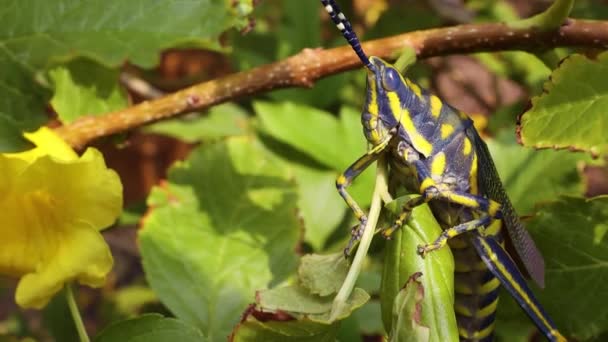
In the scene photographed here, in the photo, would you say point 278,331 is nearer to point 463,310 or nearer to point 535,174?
point 463,310

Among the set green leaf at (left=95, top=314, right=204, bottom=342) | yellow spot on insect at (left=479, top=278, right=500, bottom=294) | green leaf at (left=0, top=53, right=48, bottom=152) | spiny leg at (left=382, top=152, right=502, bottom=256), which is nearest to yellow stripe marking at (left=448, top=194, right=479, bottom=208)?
spiny leg at (left=382, top=152, right=502, bottom=256)

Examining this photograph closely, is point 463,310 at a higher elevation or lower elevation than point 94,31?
lower

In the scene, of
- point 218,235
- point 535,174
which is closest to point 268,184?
point 218,235

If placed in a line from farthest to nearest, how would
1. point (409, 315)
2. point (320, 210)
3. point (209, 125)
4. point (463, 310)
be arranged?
point (209, 125)
point (320, 210)
point (463, 310)
point (409, 315)

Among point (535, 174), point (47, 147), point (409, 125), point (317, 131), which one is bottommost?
point (535, 174)

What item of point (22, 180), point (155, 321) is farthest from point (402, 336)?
point (22, 180)

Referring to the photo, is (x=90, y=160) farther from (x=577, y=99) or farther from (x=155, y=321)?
(x=577, y=99)

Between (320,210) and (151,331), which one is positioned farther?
(320,210)

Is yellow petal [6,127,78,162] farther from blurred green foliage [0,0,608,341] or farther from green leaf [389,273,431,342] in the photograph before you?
green leaf [389,273,431,342]
